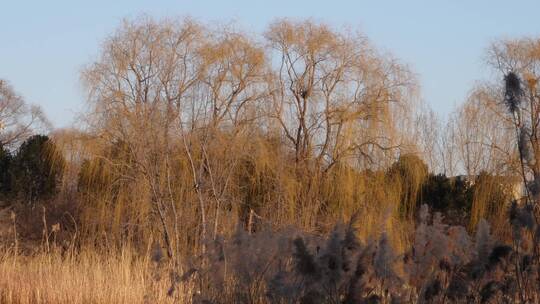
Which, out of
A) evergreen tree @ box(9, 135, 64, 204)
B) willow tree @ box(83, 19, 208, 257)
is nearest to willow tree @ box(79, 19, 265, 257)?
willow tree @ box(83, 19, 208, 257)

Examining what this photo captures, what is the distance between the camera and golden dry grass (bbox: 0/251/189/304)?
10875 millimetres

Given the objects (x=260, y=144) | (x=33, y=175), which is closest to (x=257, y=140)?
(x=260, y=144)

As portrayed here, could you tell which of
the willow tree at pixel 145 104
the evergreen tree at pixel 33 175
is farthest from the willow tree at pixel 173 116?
the evergreen tree at pixel 33 175

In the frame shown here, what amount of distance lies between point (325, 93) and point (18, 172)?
9.85m

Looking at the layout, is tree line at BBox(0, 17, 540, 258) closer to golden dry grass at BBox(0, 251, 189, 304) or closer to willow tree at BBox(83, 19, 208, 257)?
willow tree at BBox(83, 19, 208, 257)

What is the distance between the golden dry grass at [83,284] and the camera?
35.7ft

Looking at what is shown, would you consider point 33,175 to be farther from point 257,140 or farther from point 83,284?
point 83,284

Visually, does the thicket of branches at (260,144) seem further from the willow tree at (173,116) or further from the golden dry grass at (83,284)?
the golden dry grass at (83,284)

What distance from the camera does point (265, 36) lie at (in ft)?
74.5

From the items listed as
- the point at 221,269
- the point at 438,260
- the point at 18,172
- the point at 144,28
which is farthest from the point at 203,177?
the point at 438,260

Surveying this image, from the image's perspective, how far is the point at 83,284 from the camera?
11328 millimetres

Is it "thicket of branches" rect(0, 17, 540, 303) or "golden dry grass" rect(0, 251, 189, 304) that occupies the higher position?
"thicket of branches" rect(0, 17, 540, 303)

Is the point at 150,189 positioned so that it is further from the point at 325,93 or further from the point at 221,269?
the point at 221,269

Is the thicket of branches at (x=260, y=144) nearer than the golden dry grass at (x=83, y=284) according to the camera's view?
No
